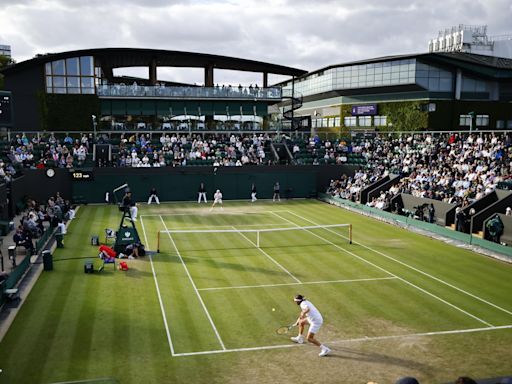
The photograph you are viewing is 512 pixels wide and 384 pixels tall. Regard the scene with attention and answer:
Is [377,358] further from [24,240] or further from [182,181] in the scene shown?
[182,181]

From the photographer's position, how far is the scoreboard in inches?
747

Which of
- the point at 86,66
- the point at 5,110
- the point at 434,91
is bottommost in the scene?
the point at 5,110

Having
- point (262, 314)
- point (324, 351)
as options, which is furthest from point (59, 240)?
point (324, 351)

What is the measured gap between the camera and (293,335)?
46.8ft

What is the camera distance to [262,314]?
15.8 m

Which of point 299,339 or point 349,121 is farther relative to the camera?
point 349,121

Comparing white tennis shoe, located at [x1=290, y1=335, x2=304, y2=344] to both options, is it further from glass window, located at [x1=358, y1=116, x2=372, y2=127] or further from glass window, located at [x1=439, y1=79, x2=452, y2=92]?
glass window, located at [x1=358, y1=116, x2=372, y2=127]

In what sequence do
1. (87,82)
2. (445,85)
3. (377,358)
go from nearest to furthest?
(377,358) → (87,82) → (445,85)

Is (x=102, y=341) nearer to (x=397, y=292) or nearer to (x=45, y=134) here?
(x=397, y=292)

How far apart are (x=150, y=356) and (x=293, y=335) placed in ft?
13.3

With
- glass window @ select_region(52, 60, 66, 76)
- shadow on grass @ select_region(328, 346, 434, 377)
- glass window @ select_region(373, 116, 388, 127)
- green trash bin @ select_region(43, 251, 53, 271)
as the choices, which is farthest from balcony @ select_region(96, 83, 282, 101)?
shadow on grass @ select_region(328, 346, 434, 377)

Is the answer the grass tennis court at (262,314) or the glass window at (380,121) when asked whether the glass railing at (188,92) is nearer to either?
the glass window at (380,121)

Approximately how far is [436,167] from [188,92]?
28.7 m

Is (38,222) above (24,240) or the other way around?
above
